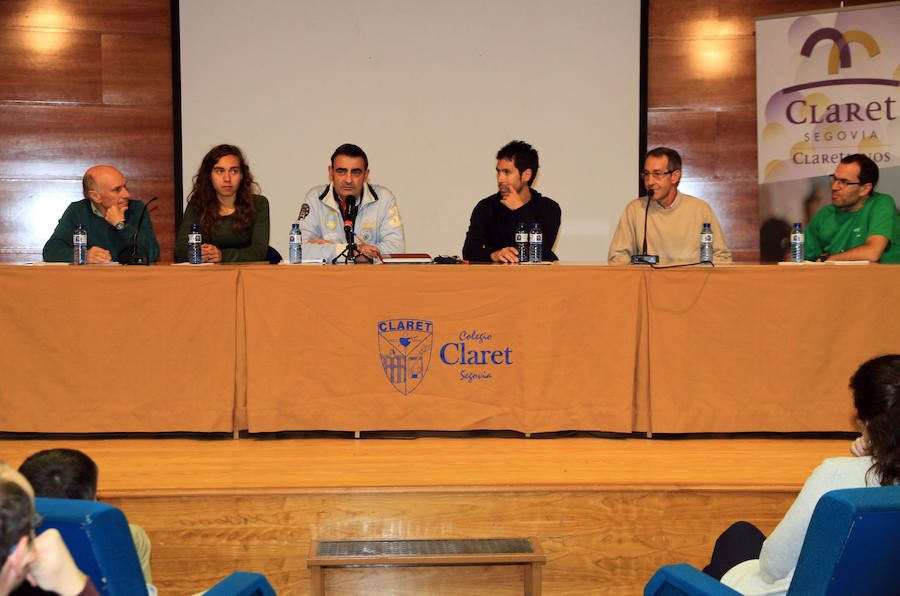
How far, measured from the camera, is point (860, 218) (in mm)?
4156

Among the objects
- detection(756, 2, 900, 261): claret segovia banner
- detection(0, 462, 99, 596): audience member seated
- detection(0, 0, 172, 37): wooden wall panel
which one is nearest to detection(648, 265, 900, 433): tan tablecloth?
detection(756, 2, 900, 261): claret segovia banner

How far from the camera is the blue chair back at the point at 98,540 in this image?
3.84 ft

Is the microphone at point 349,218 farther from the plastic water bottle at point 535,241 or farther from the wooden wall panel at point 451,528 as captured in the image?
the wooden wall panel at point 451,528

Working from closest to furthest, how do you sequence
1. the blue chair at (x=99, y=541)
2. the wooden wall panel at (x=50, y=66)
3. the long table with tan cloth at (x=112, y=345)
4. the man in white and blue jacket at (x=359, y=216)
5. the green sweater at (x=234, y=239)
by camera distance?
1. the blue chair at (x=99, y=541)
2. the long table with tan cloth at (x=112, y=345)
3. the green sweater at (x=234, y=239)
4. the man in white and blue jacket at (x=359, y=216)
5. the wooden wall panel at (x=50, y=66)

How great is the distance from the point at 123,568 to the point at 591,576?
173 centimetres

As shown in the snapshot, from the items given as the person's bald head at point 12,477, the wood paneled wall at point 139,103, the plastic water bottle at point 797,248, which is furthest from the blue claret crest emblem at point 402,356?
the wood paneled wall at point 139,103

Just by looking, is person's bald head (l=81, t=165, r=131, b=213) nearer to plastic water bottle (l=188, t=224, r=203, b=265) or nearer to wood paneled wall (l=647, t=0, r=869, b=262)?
plastic water bottle (l=188, t=224, r=203, b=265)

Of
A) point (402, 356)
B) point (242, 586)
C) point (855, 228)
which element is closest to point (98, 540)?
point (242, 586)

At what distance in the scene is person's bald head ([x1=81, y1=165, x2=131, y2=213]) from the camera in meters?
3.74

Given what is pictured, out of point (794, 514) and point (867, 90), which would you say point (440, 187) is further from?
point (794, 514)

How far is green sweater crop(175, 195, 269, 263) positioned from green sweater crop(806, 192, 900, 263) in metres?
2.64

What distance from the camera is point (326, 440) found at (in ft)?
11.0

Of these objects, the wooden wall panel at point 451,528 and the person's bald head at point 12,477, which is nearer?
the person's bald head at point 12,477

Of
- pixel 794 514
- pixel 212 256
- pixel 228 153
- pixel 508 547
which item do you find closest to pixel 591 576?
pixel 508 547
